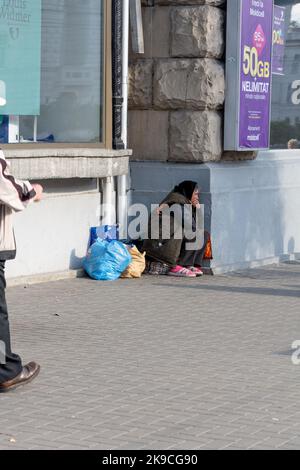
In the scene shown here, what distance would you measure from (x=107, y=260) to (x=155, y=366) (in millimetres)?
4230

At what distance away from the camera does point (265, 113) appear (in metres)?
13.8

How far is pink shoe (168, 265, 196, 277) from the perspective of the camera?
1245 centimetres

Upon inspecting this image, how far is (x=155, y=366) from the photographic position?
7.72 meters

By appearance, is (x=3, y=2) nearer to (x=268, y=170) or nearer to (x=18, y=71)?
(x=18, y=71)

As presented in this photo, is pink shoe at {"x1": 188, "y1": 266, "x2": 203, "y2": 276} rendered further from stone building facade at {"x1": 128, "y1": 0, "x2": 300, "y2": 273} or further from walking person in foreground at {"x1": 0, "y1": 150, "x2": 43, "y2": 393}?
walking person in foreground at {"x1": 0, "y1": 150, "x2": 43, "y2": 393}

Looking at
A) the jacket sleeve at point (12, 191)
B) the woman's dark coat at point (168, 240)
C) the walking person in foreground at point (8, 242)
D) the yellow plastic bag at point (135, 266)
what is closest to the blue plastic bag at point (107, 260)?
the yellow plastic bag at point (135, 266)

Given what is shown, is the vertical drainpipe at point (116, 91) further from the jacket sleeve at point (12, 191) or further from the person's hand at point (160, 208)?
the jacket sleeve at point (12, 191)

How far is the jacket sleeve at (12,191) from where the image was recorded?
21.8ft

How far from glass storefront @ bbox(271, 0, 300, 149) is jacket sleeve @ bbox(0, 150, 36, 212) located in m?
8.11

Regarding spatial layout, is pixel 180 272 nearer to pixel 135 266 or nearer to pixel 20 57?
pixel 135 266

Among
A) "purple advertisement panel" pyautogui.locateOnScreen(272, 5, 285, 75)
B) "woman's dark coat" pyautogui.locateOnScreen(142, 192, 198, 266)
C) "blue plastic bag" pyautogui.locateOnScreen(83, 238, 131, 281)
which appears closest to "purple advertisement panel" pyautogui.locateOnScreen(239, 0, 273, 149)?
"purple advertisement panel" pyautogui.locateOnScreen(272, 5, 285, 75)

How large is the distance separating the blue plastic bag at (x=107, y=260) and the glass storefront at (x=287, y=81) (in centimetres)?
345

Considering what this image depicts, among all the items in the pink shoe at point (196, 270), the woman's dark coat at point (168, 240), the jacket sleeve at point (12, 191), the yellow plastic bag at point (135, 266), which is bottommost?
the pink shoe at point (196, 270)

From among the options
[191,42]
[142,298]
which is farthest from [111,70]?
[142,298]
